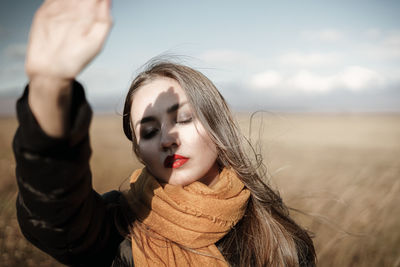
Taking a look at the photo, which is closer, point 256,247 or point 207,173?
point 256,247

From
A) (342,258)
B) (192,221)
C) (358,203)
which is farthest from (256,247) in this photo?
(358,203)

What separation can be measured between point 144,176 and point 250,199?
Result: 0.87 meters

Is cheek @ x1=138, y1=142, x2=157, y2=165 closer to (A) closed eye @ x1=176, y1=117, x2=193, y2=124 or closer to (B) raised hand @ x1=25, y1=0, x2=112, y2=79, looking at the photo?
(A) closed eye @ x1=176, y1=117, x2=193, y2=124

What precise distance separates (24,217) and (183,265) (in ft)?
3.05

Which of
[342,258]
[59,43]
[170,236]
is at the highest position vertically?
[59,43]

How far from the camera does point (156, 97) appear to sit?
195 centimetres

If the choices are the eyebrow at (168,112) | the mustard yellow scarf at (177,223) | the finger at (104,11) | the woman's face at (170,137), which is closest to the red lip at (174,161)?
the woman's face at (170,137)

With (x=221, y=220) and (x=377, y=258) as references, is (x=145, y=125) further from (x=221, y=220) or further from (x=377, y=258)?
(x=377, y=258)

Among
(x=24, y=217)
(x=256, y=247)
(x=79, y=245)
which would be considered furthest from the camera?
(x=256, y=247)

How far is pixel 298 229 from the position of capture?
2.29 m

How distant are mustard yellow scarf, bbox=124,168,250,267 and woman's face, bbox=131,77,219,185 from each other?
8 centimetres

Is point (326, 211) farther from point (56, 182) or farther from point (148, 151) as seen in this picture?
point (56, 182)

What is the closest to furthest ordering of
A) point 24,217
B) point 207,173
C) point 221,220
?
point 24,217
point 221,220
point 207,173

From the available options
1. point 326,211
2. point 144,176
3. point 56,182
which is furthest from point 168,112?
point 326,211
